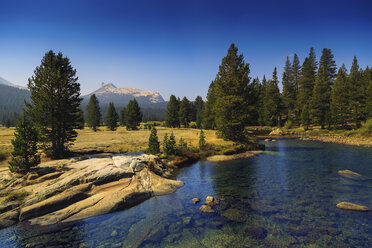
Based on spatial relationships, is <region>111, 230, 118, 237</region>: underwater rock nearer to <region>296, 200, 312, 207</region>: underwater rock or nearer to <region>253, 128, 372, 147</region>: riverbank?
<region>296, 200, 312, 207</region>: underwater rock

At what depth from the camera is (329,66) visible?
8212cm

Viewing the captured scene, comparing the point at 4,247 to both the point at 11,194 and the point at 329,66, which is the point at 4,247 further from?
the point at 329,66

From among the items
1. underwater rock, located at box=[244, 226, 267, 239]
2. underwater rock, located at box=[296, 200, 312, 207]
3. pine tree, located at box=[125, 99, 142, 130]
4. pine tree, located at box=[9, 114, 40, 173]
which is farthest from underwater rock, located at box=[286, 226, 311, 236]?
pine tree, located at box=[125, 99, 142, 130]

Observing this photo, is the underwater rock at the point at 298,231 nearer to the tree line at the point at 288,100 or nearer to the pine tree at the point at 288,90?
the tree line at the point at 288,100

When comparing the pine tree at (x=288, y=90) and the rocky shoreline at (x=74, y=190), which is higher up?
the pine tree at (x=288, y=90)

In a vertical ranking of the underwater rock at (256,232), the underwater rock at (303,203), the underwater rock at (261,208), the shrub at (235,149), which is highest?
the shrub at (235,149)

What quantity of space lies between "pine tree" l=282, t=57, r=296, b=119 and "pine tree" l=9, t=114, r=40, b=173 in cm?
8779

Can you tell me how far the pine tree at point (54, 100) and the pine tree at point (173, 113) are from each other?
58684 millimetres

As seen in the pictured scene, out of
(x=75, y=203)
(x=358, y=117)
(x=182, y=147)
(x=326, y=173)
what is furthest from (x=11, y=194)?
(x=358, y=117)

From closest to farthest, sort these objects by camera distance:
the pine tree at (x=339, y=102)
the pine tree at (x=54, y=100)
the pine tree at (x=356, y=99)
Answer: the pine tree at (x=54, y=100) < the pine tree at (x=356, y=99) < the pine tree at (x=339, y=102)

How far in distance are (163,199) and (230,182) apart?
8239 millimetres

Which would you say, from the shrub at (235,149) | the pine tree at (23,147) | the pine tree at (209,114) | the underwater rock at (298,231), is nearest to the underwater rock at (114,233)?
the underwater rock at (298,231)

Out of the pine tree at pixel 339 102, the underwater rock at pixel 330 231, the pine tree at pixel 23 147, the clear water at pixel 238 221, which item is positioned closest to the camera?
the clear water at pixel 238 221

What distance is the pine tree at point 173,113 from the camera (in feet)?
275
